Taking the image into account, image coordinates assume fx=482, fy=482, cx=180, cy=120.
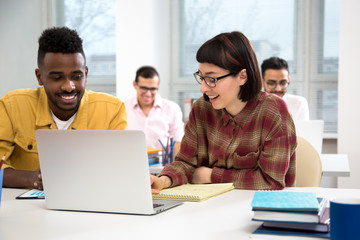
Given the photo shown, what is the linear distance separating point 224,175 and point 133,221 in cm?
71

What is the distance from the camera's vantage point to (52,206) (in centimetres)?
153

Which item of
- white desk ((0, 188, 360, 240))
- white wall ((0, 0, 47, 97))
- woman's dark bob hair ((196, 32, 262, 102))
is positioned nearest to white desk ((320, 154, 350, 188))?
woman's dark bob hair ((196, 32, 262, 102))

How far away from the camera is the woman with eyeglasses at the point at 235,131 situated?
193 centimetres


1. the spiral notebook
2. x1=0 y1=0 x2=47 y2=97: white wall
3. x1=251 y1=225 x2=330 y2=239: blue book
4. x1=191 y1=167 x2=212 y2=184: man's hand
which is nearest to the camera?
x1=251 y1=225 x2=330 y2=239: blue book

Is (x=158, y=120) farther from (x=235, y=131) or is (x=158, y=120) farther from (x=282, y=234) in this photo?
(x=282, y=234)

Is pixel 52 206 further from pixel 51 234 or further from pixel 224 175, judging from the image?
pixel 224 175

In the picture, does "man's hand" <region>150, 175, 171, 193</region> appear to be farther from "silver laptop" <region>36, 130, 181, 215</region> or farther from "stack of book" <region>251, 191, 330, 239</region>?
"stack of book" <region>251, 191, 330, 239</region>

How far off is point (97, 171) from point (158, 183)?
434mm

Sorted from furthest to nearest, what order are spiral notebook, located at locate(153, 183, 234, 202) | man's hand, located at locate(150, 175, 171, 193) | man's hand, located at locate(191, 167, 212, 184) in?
man's hand, located at locate(191, 167, 212, 184) < man's hand, located at locate(150, 175, 171, 193) < spiral notebook, located at locate(153, 183, 234, 202)

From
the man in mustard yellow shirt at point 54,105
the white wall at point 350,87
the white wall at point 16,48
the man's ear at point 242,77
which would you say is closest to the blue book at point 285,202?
the man's ear at point 242,77

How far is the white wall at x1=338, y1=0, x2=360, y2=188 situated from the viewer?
469cm

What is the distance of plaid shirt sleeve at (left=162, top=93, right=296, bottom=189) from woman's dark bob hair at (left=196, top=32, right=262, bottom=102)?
6 cm

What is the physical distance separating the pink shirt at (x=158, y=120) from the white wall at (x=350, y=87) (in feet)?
5.38

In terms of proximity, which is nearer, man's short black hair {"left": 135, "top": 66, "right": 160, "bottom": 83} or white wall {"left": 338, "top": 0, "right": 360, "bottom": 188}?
white wall {"left": 338, "top": 0, "right": 360, "bottom": 188}
